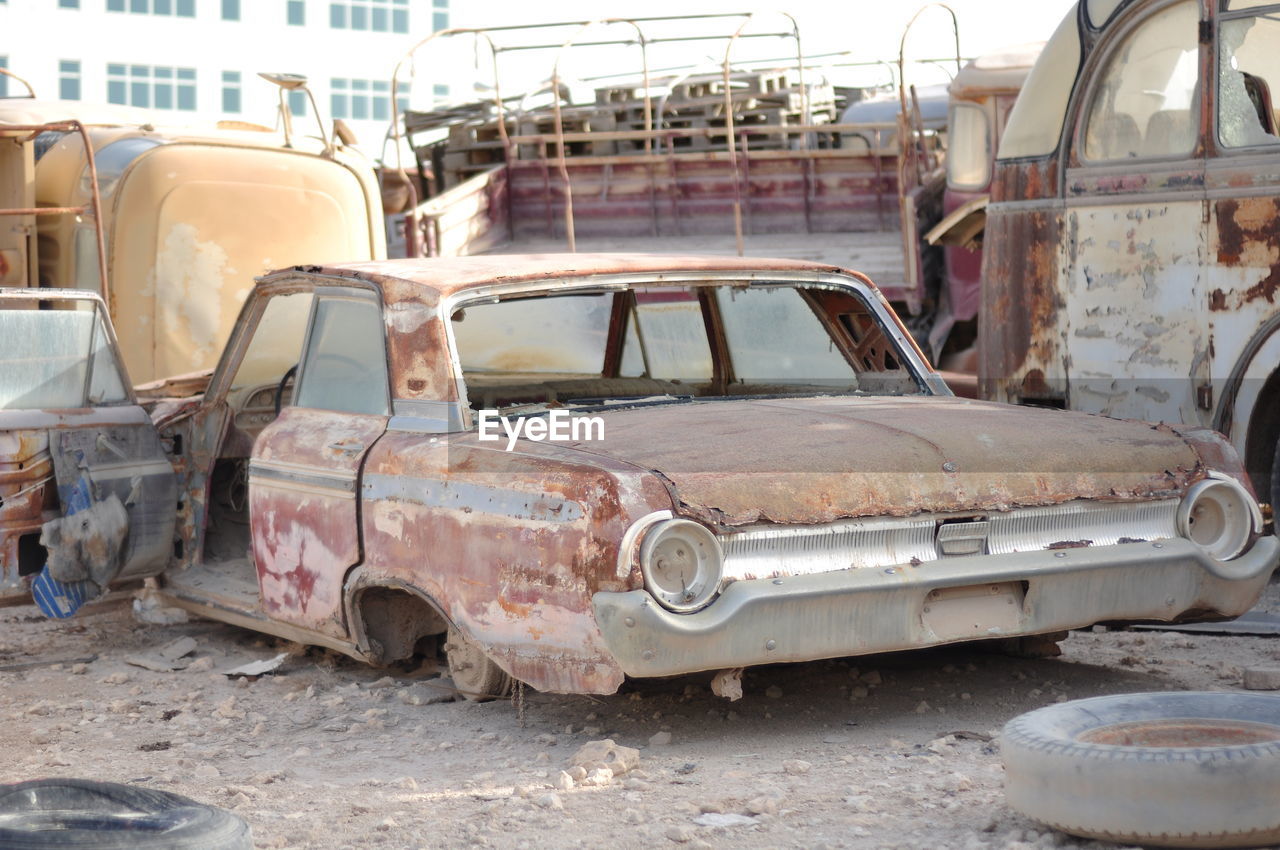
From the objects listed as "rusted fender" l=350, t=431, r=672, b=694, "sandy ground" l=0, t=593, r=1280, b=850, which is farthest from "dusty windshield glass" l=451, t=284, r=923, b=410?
"sandy ground" l=0, t=593, r=1280, b=850

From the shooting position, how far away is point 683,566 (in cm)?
433

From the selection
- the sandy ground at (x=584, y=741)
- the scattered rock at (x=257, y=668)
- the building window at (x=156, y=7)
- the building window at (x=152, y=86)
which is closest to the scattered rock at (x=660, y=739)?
the sandy ground at (x=584, y=741)

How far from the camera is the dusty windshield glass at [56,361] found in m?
6.15

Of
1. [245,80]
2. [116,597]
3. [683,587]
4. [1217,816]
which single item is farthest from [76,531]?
[245,80]

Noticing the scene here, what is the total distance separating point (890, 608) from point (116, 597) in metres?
3.30

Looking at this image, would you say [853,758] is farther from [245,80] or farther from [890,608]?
[245,80]

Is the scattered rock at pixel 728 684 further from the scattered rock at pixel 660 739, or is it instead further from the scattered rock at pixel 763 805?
the scattered rock at pixel 763 805

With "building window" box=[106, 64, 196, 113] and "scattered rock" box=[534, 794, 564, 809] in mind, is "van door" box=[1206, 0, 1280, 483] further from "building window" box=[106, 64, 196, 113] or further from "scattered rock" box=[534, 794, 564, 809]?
"building window" box=[106, 64, 196, 113]

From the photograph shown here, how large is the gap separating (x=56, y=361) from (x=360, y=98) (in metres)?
40.5

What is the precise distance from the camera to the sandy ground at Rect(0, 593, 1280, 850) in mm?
3887

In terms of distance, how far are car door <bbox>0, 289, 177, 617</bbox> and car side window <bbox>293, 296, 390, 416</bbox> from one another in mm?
894

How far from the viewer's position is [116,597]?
20.9ft

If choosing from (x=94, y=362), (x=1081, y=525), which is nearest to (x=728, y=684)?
(x=1081, y=525)

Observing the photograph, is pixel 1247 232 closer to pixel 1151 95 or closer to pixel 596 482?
pixel 1151 95
